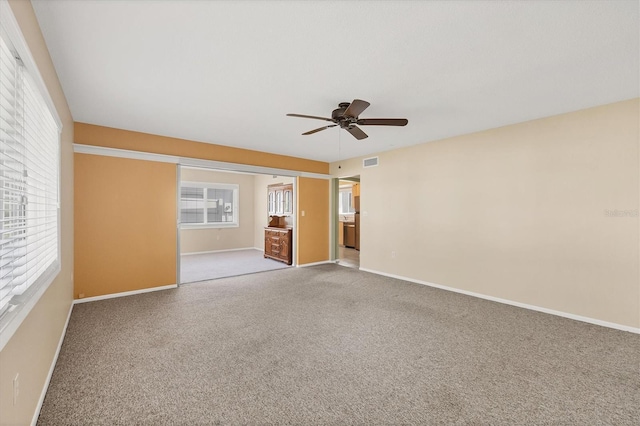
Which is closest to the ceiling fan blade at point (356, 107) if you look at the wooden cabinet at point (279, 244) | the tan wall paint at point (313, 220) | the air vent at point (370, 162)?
the air vent at point (370, 162)

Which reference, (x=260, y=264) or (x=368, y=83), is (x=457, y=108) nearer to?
(x=368, y=83)

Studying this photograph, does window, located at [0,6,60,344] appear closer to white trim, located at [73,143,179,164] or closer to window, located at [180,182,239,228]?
white trim, located at [73,143,179,164]

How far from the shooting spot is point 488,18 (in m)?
1.77

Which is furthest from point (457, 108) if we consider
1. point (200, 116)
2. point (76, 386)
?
point (76, 386)

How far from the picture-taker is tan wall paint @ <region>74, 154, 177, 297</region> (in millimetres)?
3764

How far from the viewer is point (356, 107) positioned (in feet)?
8.45

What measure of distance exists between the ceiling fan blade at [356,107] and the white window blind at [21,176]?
2.16 m

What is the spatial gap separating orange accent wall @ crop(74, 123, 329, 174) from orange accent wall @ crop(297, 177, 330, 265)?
1.63ft

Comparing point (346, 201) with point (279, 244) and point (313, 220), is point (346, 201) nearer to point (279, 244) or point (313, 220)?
point (313, 220)

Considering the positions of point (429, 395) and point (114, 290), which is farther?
point (114, 290)

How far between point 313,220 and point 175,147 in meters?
3.24

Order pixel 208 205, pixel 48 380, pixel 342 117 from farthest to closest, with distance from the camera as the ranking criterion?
pixel 208 205 → pixel 342 117 → pixel 48 380

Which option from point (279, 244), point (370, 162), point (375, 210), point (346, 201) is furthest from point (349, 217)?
point (370, 162)

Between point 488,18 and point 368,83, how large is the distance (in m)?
1.07
